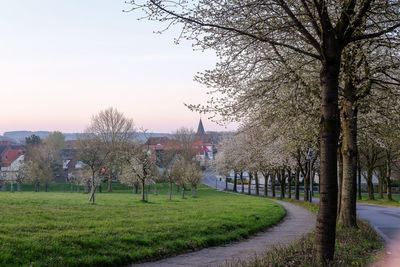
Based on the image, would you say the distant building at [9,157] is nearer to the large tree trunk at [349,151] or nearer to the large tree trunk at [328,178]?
the large tree trunk at [349,151]

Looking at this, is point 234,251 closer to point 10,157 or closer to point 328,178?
point 328,178

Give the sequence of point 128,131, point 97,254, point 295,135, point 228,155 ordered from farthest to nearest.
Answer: point 128,131, point 228,155, point 295,135, point 97,254

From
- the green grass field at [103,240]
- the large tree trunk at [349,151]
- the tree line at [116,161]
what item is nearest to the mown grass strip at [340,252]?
the large tree trunk at [349,151]

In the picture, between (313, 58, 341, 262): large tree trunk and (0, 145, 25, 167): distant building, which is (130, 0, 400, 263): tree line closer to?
(313, 58, 341, 262): large tree trunk

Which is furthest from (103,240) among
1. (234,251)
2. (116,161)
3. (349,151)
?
Result: (116,161)

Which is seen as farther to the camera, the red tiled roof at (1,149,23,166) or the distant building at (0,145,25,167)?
the red tiled roof at (1,149,23,166)

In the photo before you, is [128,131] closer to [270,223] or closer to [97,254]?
[270,223]

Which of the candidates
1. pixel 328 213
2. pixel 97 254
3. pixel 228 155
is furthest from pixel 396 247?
pixel 228 155

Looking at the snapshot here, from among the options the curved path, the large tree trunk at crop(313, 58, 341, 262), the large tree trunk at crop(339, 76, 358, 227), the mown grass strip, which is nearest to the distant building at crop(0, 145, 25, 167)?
the curved path

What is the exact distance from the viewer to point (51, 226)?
12.1 m

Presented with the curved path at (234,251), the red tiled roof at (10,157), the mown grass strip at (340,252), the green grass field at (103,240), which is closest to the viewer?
the mown grass strip at (340,252)

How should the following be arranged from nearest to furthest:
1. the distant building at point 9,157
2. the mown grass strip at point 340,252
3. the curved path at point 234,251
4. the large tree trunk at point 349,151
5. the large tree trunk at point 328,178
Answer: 1. the mown grass strip at point 340,252
2. the large tree trunk at point 328,178
3. the curved path at point 234,251
4. the large tree trunk at point 349,151
5. the distant building at point 9,157

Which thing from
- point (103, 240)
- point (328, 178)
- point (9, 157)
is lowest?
point (103, 240)

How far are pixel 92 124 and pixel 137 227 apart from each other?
A: 2311 inches
